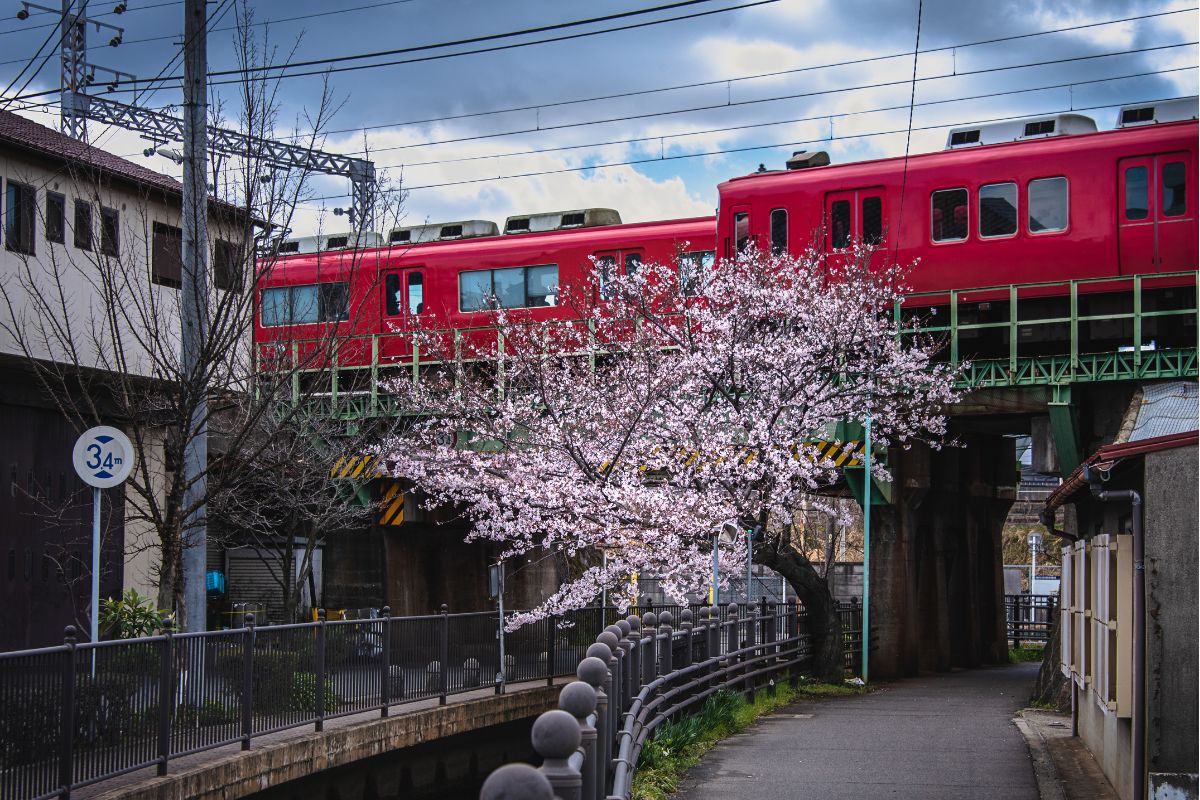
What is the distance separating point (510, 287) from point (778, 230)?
23.3ft

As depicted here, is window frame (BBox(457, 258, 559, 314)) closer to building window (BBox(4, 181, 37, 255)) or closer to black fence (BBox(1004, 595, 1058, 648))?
building window (BBox(4, 181, 37, 255))

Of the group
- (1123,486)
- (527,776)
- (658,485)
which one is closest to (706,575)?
(658,485)

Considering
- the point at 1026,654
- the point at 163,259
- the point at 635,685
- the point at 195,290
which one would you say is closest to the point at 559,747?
the point at 635,685

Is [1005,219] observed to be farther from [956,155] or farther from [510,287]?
[510,287]

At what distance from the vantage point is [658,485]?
2611 centimetres

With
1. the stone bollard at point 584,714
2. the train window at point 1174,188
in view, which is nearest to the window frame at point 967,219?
the train window at point 1174,188

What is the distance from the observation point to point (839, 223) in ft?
83.7

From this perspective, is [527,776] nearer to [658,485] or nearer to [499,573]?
[499,573]

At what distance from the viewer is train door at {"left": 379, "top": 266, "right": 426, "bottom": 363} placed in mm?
31438

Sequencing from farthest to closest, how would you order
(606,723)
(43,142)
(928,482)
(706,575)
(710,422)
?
(928,482)
(706,575)
(710,422)
(43,142)
(606,723)

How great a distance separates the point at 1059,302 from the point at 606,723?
17766 millimetres

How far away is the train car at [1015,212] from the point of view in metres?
22.6

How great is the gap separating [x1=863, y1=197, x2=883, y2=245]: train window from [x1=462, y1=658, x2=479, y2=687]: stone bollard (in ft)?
36.0

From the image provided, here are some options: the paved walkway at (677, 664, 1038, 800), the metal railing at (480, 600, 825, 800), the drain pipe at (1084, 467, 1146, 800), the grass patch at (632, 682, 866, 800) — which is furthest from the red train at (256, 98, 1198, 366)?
the drain pipe at (1084, 467, 1146, 800)
